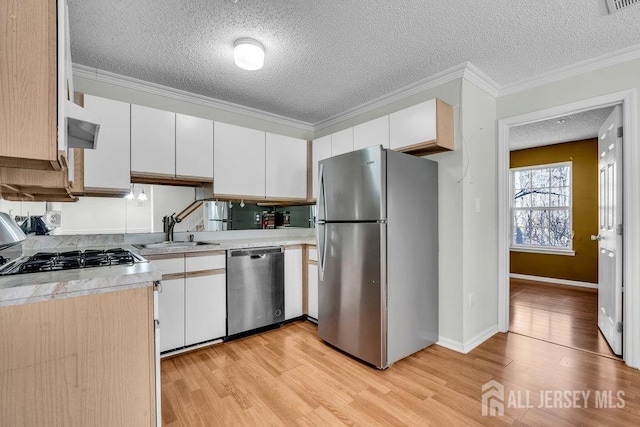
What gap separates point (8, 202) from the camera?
189cm

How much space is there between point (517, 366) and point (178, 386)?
8.12ft

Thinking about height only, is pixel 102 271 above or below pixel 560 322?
above

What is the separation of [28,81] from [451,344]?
3.04 metres

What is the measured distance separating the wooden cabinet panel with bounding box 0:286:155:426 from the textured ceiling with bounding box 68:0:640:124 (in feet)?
5.68

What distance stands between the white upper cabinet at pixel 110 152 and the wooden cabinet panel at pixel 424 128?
2.27m

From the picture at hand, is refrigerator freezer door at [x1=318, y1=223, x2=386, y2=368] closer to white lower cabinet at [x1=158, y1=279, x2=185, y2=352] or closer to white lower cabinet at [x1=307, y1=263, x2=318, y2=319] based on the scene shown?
white lower cabinet at [x1=307, y1=263, x2=318, y2=319]

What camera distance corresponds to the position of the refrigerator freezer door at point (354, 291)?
2225mm

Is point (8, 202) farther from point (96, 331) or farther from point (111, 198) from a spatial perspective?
point (96, 331)

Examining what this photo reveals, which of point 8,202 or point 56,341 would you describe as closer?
point 56,341

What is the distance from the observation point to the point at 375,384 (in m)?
2.04

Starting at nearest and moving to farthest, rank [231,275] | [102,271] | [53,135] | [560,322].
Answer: [53,135]
[102,271]
[231,275]
[560,322]

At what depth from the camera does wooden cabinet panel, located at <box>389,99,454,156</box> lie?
2.43 m

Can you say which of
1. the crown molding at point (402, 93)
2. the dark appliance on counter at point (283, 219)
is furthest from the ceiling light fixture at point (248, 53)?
the dark appliance on counter at point (283, 219)

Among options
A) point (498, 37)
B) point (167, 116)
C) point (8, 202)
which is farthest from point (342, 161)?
point (8, 202)
